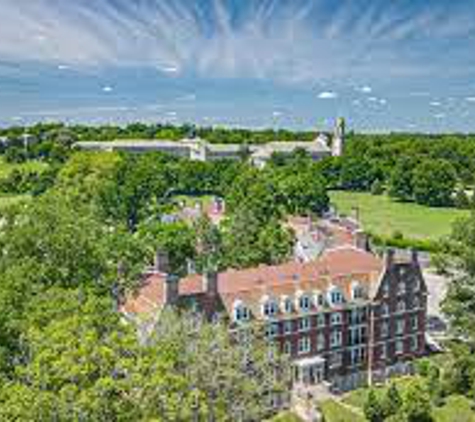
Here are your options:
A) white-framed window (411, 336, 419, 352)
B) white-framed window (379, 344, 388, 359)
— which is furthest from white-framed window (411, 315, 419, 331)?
white-framed window (379, 344, 388, 359)

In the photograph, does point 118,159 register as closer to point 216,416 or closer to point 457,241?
point 457,241

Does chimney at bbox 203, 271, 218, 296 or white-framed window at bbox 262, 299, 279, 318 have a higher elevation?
chimney at bbox 203, 271, 218, 296

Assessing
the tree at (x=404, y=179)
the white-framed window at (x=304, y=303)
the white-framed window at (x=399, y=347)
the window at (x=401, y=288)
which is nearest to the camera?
the white-framed window at (x=304, y=303)

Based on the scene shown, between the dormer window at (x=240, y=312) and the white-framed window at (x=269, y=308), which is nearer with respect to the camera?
the dormer window at (x=240, y=312)

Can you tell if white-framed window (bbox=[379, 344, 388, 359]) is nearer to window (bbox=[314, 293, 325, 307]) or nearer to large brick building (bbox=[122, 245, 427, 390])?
large brick building (bbox=[122, 245, 427, 390])

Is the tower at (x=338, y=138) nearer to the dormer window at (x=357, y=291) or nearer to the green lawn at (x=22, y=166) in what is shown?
the green lawn at (x=22, y=166)

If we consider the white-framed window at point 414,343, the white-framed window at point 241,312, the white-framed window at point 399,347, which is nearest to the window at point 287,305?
the white-framed window at point 241,312
